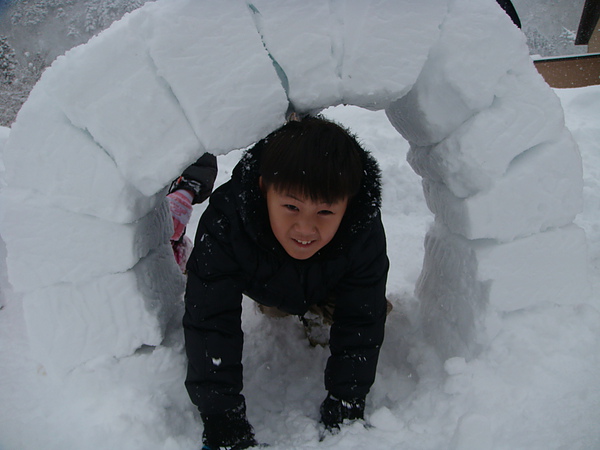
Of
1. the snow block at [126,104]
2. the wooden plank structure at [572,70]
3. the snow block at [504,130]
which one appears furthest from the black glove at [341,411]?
the wooden plank structure at [572,70]

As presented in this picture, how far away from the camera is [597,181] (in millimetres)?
2521

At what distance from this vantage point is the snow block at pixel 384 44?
3.64 ft

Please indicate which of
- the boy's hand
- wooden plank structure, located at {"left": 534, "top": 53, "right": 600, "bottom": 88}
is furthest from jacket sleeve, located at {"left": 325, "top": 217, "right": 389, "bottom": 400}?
wooden plank structure, located at {"left": 534, "top": 53, "right": 600, "bottom": 88}

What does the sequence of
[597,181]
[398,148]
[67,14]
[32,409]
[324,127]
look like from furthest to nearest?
1. [67,14]
2. [398,148]
3. [597,181]
4. [32,409]
5. [324,127]

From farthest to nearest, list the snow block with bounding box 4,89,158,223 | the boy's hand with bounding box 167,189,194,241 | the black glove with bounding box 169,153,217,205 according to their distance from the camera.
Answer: the black glove with bounding box 169,153,217,205, the boy's hand with bounding box 167,189,194,241, the snow block with bounding box 4,89,158,223

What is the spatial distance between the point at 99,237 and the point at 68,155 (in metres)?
0.23

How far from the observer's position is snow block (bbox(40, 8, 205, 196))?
42.8 inches

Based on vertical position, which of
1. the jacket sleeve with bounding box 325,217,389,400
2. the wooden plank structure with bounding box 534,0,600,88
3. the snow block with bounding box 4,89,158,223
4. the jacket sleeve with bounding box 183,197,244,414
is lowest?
the wooden plank structure with bounding box 534,0,600,88

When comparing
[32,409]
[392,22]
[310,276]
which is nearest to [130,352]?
[32,409]

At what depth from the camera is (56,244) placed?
1.17 meters

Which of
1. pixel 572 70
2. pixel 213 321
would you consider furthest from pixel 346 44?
pixel 572 70

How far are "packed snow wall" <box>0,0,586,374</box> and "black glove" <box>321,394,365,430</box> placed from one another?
380 millimetres

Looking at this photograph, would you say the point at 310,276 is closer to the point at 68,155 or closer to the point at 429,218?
the point at 68,155

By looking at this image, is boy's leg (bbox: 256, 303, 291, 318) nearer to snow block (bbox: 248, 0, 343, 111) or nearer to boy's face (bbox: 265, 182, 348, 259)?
boy's face (bbox: 265, 182, 348, 259)
